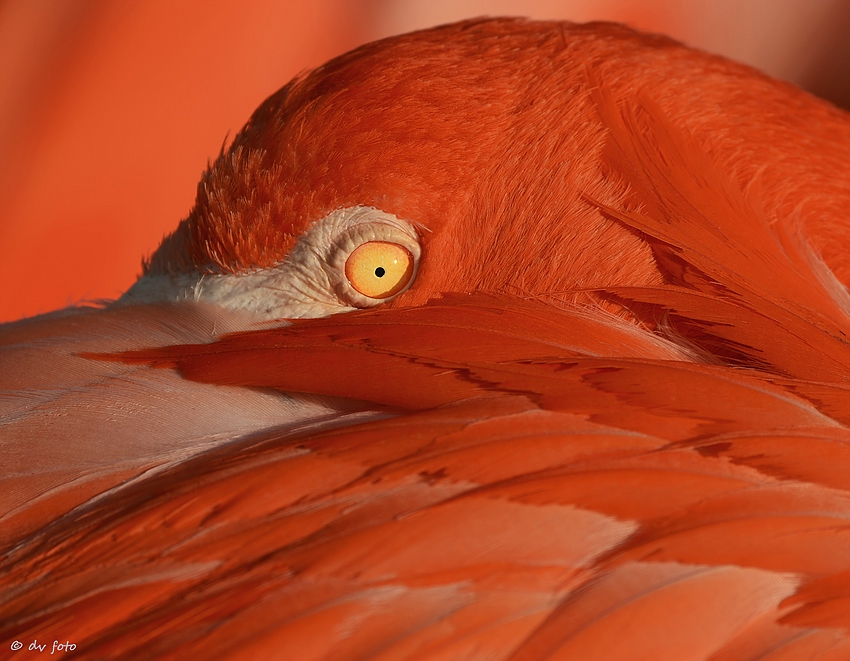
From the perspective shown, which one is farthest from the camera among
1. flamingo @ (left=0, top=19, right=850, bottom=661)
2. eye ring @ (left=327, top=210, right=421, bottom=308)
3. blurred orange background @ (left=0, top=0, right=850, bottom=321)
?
blurred orange background @ (left=0, top=0, right=850, bottom=321)

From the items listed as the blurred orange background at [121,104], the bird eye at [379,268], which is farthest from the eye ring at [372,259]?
the blurred orange background at [121,104]

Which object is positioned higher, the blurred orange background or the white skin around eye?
the blurred orange background

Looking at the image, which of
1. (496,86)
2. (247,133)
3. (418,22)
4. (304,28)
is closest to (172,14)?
(304,28)

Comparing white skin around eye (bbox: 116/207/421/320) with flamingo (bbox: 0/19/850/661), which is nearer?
flamingo (bbox: 0/19/850/661)

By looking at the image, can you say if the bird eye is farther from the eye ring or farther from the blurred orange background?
the blurred orange background

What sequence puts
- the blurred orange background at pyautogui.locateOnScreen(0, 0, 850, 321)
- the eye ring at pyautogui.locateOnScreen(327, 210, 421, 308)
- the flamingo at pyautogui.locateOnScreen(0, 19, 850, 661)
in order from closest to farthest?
the flamingo at pyautogui.locateOnScreen(0, 19, 850, 661) → the eye ring at pyautogui.locateOnScreen(327, 210, 421, 308) → the blurred orange background at pyautogui.locateOnScreen(0, 0, 850, 321)

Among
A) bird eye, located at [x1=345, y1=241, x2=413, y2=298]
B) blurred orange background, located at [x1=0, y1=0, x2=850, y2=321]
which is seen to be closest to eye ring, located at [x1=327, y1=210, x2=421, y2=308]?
bird eye, located at [x1=345, y1=241, x2=413, y2=298]

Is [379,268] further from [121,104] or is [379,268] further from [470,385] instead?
[121,104]

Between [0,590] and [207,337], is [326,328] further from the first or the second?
[0,590]

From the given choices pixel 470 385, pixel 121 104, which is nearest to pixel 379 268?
pixel 470 385
